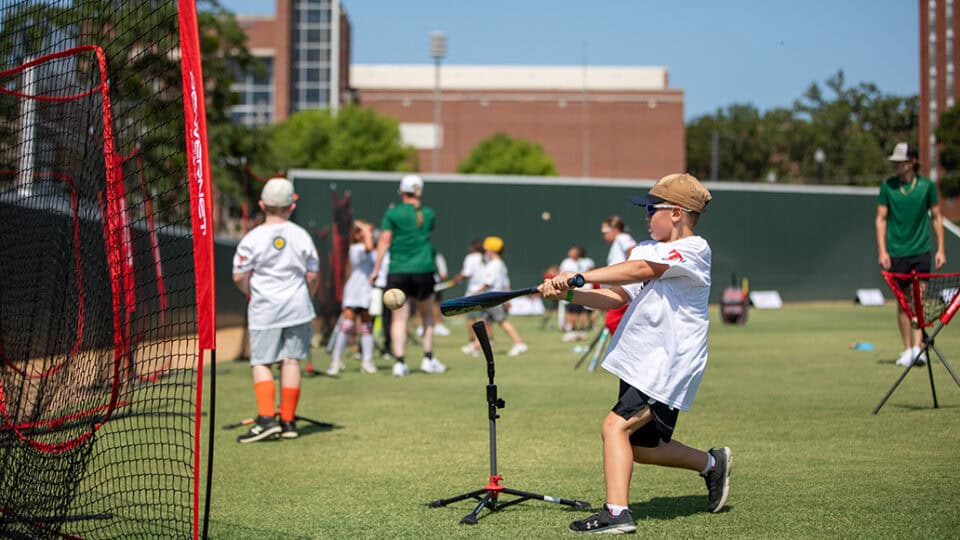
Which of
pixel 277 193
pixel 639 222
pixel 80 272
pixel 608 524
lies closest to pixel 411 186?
pixel 277 193

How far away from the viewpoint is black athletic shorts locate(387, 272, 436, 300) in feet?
42.4

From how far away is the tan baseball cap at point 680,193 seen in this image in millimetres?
5359

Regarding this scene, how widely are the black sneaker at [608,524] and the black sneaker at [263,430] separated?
3784 mm

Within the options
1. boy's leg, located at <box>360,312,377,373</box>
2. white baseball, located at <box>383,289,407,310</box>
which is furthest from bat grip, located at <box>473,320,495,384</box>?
boy's leg, located at <box>360,312,377,373</box>

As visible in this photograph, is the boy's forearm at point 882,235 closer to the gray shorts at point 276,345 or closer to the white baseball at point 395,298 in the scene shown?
the gray shorts at point 276,345

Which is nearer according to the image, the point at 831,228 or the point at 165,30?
the point at 165,30

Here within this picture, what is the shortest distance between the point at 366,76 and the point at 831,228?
78.7m

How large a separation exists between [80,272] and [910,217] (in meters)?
8.45

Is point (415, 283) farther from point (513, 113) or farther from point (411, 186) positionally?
point (513, 113)

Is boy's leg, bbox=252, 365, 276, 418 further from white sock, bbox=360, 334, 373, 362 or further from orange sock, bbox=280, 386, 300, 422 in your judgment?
white sock, bbox=360, 334, 373, 362

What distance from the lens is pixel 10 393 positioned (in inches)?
260

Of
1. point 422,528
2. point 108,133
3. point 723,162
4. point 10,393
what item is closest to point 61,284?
A: point 10,393

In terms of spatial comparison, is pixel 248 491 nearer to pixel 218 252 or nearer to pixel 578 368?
pixel 578 368

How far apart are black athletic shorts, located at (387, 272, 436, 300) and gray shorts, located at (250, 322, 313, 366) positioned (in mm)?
4207
